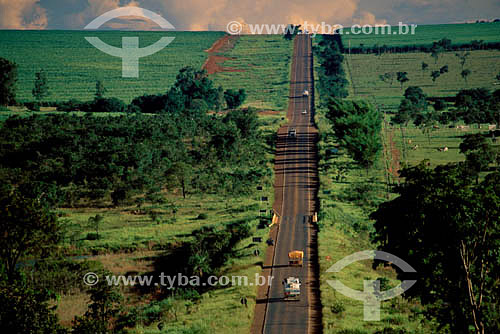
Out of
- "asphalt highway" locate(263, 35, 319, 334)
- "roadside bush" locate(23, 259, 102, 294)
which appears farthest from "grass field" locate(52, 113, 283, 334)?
"asphalt highway" locate(263, 35, 319, 334)

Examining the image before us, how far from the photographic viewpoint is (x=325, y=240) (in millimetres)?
67375

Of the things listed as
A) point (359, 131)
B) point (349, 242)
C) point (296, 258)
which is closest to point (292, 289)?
point (296, 258)

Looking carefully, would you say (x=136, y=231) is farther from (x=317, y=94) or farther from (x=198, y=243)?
(x=317, y=94)

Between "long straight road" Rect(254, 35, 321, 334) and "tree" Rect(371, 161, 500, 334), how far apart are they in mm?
11607

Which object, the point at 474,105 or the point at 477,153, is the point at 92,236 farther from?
the point at 474,105

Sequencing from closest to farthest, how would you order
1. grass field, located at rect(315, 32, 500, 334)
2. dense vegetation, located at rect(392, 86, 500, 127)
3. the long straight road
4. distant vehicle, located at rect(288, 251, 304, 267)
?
grass field, located at rect(315, 32, 500, 334) → the long straight road → distant vehicle, located at rect(288, 251, 304, 267) → dense vegetation, located at rect(392, 86, 500, 127)

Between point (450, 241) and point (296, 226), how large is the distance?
3818 centimetres

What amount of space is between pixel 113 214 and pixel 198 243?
23.1 meters

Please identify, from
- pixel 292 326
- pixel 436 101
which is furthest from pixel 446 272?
pixel 436 101

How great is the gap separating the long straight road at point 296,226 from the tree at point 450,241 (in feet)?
38.1

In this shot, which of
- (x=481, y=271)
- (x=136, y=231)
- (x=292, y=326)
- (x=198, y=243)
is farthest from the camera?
(x=136, y=231)

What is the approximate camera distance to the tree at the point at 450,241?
35.7m

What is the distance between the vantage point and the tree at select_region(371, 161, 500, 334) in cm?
3566

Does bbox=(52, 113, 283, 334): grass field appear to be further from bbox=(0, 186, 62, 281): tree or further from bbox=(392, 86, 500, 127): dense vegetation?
bbox=(392, 86, 500, 127): dense vegetation
